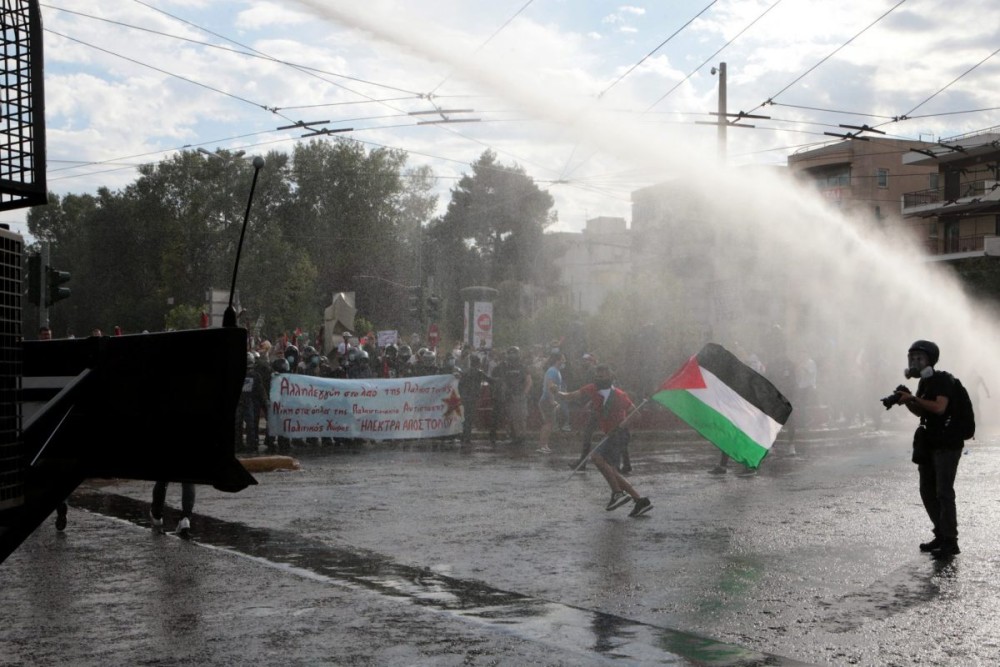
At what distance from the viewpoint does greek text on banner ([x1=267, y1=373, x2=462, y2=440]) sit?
61.2 ft

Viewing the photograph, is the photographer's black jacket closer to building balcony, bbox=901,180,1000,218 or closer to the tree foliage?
building balcony, bbox=901,180,1000,218

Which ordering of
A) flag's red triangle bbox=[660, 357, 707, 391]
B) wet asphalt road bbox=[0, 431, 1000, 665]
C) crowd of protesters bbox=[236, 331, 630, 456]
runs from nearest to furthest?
wet asphalt road bbox=[0, 431, 1000, 665]
flag's red triangle bbox=[660, 357, 707, 391]
crowd of protesters bbox=[236, 331, 630, 456]

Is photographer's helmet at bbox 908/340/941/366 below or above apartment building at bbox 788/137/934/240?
below

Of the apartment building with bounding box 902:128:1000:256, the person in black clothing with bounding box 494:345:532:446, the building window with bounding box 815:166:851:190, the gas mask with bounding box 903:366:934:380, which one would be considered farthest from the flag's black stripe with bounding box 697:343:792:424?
the building window with bounding box 815:166:851:190

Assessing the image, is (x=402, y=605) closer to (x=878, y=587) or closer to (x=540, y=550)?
(x=540, y=550)

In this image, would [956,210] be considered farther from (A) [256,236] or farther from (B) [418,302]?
(A) [256,236]

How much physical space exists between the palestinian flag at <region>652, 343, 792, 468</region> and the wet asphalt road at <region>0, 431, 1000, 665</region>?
2.31ft

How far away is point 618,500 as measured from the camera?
36.5 feet

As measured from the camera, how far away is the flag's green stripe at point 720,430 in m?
11.8

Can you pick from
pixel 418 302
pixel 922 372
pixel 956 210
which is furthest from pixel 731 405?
pixel 956 210

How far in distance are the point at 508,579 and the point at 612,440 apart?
425 cm

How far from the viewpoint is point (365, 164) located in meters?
75.8

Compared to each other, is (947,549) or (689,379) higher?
(689,379)

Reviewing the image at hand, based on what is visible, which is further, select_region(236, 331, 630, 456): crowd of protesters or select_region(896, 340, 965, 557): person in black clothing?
select_region(236, 331, 630, 456): crowd of protesters
